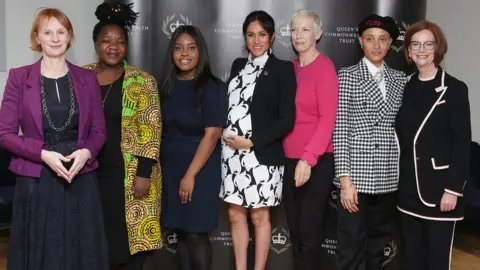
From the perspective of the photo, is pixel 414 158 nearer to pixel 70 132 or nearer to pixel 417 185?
pixel 417 185

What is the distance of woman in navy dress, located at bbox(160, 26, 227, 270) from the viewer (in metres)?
3.13

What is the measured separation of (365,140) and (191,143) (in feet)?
3.33

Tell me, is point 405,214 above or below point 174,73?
below

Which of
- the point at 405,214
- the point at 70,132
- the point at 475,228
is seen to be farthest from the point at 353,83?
the point at 475,228

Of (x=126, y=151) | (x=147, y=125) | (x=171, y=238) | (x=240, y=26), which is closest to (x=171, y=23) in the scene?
(x=240, y=26)

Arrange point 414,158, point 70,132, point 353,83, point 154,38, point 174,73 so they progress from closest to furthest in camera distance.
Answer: point 70,132, point 414,158, point 353,83, point 174,73, point 154,38

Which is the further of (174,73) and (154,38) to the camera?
(154,38)

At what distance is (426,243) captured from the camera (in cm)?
283

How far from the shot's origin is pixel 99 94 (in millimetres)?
2801

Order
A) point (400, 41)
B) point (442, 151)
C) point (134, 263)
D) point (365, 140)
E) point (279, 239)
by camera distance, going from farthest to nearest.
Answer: point (279, 239) < point (400, 41) < point (134, 263) < point (365, 140) < point (442, 151)

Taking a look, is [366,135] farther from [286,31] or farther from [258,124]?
[286,31]

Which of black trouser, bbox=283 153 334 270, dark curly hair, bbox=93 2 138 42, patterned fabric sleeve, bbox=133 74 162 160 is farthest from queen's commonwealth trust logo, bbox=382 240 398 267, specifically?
dark curly hair, bbox=93 2 138 42

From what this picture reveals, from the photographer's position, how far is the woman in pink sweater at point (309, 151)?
3.04 m

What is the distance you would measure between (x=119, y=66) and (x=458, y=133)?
1907mm
